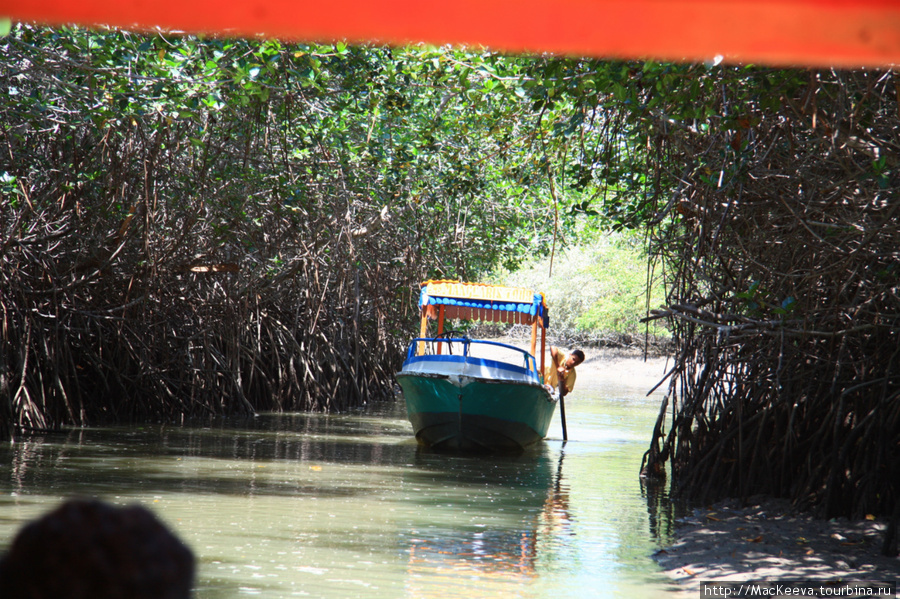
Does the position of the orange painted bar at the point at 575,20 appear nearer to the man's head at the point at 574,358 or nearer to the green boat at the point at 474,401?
the green boat at the point at 474,401

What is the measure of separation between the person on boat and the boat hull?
0.97m

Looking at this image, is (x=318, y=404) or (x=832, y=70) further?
(x=318, y=404)

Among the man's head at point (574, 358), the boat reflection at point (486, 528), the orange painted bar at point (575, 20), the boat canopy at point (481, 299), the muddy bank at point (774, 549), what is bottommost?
the boat reflection at point (486, 528)

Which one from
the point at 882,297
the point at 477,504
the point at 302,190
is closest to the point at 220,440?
the point at 302,190

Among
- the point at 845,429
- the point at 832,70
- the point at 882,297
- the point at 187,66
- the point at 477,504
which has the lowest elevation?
the point at 477,504

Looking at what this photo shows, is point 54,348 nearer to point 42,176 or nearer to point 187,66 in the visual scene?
point 42,176

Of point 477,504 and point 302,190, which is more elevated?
point 302,190

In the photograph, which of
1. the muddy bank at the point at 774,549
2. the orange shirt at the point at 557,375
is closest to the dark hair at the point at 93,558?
the muddy bank at the point at 774,549

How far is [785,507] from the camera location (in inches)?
223

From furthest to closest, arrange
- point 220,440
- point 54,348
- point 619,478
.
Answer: point 220,440 < point 54,348 < point 619,478

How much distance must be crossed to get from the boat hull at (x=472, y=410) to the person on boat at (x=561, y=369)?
97cm

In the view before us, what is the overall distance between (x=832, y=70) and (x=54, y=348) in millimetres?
7579

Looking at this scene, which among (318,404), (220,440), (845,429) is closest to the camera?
(845,429)

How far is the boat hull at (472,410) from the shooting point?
9203 mm
